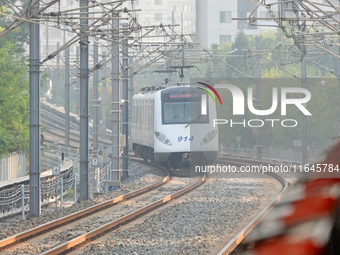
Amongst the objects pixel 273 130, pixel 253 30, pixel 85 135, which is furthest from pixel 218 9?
pixel 85 135

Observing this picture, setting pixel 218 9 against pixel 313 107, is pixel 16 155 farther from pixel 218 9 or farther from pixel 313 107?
pixel 218 9

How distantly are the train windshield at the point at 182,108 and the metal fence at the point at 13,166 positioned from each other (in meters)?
6.22

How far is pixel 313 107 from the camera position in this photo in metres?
42.1

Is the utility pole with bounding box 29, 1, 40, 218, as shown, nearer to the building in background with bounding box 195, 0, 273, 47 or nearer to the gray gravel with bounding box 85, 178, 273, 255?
the gray gravel with bounding box 85, 178, 273, 255

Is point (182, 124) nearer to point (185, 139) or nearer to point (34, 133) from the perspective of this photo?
point (185, 139)

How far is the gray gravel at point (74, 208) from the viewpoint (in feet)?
43.6

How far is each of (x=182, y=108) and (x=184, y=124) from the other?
0.68 meters

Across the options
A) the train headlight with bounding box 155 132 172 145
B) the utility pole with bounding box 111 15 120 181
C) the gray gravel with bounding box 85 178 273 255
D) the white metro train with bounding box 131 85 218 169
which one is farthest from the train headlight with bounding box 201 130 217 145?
the utility pole with bounding box 111 15 120 181

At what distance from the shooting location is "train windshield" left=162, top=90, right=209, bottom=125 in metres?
24.3

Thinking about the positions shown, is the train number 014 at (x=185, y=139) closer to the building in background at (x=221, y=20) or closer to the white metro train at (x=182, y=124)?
the white metro train at (x=182, y=124)

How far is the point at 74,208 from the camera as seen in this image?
16.6m
